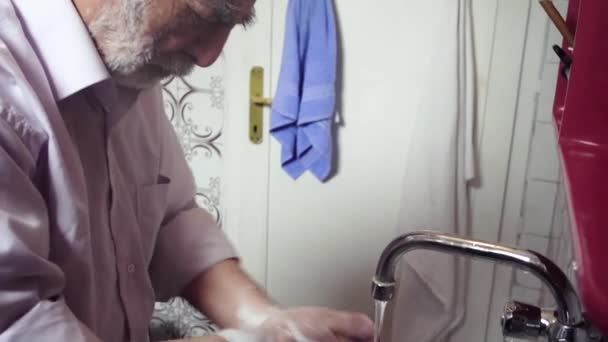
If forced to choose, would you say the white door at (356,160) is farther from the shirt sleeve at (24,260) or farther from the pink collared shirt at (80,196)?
the shirt sleeve at (24,260)

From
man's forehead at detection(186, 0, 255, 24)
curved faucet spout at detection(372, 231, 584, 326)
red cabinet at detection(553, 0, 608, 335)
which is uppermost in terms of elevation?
man's forehead at detection(186, 0, 255, 24)

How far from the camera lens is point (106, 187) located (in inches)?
31.0

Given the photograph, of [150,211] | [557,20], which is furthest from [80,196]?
[557,20]

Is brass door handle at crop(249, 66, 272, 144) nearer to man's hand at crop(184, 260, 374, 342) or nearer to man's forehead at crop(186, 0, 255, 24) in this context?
man's hand at crop(184, 260, 374, 342)

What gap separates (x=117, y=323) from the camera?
83 centimetres

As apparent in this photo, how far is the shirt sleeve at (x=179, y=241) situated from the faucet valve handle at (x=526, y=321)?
Answer: 1.53ft

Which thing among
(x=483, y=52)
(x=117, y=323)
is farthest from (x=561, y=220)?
(x=117, y=323)

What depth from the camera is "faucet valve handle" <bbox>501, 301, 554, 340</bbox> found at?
605 millimetres

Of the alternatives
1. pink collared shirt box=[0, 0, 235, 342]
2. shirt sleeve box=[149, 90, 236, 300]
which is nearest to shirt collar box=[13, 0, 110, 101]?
pink collared shirt box=[0, 0, 235, 342]

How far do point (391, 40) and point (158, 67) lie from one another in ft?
2.68

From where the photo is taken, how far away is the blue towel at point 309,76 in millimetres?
1430

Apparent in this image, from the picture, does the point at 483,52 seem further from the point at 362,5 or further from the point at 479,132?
the point at 362,5

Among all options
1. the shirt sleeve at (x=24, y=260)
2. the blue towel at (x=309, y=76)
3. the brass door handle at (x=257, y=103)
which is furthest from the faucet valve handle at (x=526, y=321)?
the brass door handle at (x=257, y=103)

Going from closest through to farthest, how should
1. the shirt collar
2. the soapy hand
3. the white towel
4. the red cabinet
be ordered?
the red cabinet → the shirt collar → the soapy hand → the white towel
